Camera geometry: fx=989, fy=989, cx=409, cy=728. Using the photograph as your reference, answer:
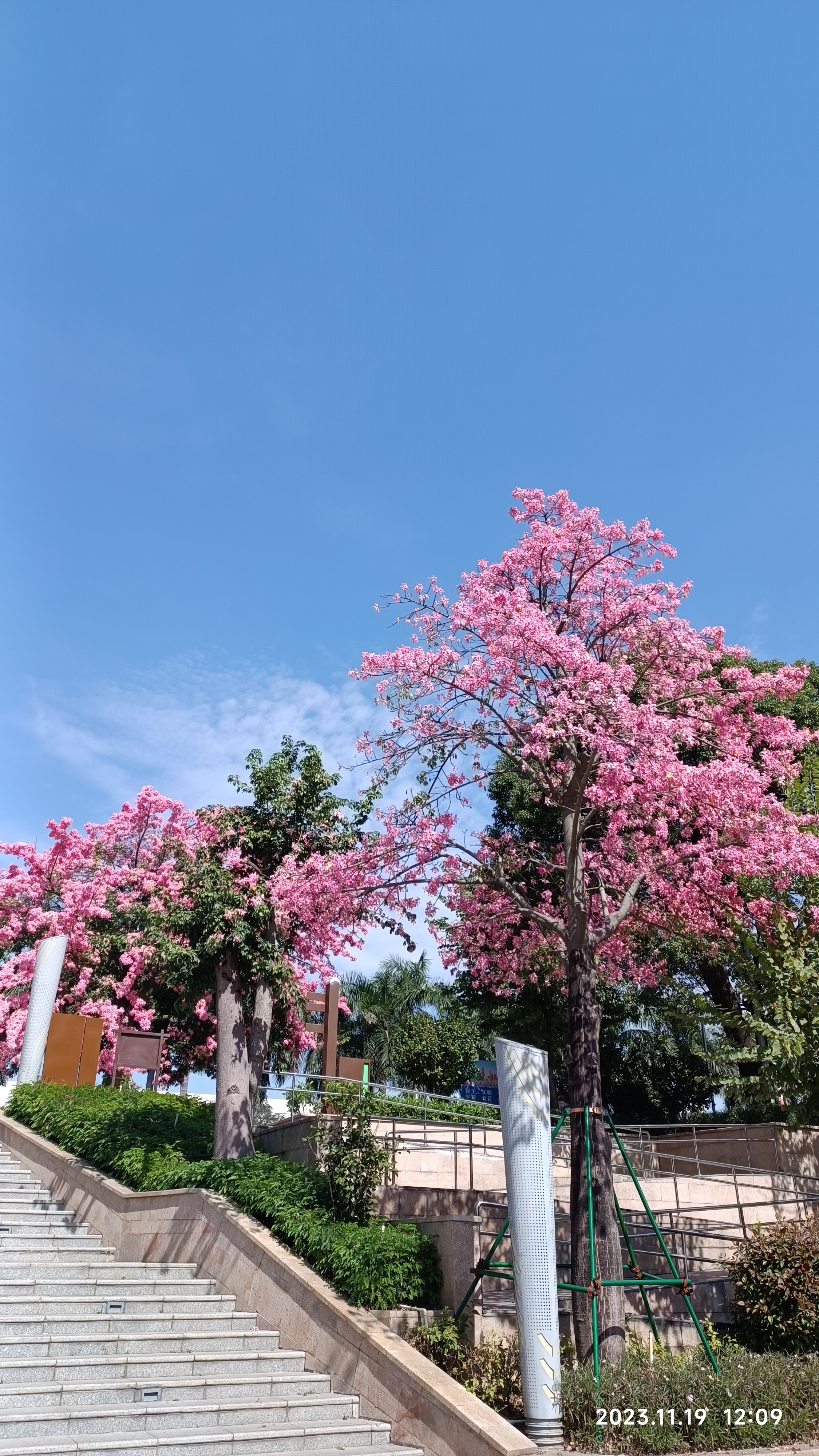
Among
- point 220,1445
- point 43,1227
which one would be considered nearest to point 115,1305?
point 220,1445

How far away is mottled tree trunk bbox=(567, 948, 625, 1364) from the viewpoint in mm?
8859

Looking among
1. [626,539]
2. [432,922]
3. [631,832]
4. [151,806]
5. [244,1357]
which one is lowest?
[244,1357]

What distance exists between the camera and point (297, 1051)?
25531mm

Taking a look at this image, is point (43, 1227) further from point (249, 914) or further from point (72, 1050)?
point (72, 1050)

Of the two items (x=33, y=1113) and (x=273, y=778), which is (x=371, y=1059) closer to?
(x=33, y=1113)

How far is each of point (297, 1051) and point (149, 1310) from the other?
16126 millimetres

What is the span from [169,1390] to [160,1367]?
0.44 metres

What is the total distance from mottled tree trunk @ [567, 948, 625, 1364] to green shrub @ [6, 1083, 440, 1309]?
1347mm

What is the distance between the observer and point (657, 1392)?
7719 millimetres

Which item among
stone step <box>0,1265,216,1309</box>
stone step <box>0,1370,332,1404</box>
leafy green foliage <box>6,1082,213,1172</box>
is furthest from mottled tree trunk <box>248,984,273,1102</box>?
stone step <box>0,1370,332,1404</box>

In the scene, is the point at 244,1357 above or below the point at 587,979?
below

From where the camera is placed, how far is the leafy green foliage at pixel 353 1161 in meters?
10.2

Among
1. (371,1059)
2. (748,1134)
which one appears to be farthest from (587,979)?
(371,1059)

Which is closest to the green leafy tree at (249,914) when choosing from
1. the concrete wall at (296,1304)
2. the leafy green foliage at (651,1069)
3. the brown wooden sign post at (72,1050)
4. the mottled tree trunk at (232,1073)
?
the mottled tree trunk at (232,1073)
